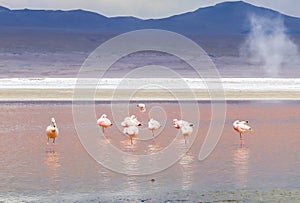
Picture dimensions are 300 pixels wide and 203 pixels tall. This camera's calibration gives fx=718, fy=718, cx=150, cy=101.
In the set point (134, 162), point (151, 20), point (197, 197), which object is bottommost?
point (197, 197)

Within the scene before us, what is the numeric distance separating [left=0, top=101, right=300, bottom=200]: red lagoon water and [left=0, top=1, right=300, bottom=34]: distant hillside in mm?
123382

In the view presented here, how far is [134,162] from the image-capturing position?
40.4 feet

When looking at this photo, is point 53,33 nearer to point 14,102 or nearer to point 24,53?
point 24,53

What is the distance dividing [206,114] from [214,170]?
10.4 m

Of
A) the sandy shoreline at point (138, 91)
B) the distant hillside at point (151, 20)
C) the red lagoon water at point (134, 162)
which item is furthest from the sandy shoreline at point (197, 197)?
the distant hillside at point (151, 20)

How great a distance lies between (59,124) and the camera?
1842 centimetres

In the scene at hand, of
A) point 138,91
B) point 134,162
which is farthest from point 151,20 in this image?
point 134,162

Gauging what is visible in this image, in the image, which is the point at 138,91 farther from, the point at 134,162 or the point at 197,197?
the point at 197,197

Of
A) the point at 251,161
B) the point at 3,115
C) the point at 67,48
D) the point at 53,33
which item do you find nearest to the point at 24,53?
the point at 67,48

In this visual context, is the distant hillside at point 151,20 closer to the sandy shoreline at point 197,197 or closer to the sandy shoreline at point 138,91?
the sandy shoreline at point 138,91

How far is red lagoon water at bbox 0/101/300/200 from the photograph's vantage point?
1006 centimetres

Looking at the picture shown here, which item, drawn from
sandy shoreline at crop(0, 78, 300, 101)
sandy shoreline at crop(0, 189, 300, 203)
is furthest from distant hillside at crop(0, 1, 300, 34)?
sandy shoreline at crop(0, 189, 300, 203)

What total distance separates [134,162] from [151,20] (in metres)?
154

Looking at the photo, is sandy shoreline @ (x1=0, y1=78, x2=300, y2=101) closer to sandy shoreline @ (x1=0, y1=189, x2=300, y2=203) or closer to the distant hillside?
sandy shoreline @ (x1=0, y1=189, x2=300, y2=203)
